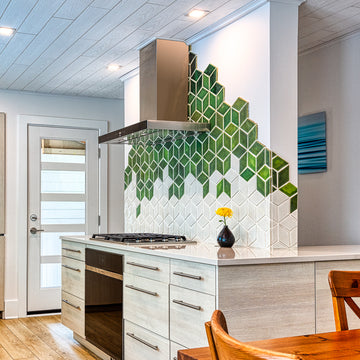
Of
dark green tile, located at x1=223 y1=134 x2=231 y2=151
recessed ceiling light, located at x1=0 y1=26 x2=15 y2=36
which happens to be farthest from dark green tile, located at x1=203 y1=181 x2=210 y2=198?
recessed ceiling light, located at x1=0 y1=26 x2=15 y2=36

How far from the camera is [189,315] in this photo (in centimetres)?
268

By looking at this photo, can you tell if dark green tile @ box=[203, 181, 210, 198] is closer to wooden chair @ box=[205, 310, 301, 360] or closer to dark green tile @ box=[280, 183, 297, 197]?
dark green tile @ box=[280, 183, 297, 197]

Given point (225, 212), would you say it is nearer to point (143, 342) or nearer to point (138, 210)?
point (143, 342)

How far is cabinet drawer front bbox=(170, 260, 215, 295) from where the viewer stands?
2.51 m

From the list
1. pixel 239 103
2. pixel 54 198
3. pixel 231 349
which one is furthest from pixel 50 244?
pixel 231 349

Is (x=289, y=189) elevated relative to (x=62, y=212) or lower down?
elevated

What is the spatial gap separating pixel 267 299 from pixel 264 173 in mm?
834

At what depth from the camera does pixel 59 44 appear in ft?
13.1

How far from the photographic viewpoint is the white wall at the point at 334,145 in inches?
143

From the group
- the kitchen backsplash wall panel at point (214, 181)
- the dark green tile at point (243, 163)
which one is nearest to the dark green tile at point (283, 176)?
the kitchen backsplash wall panel at point (214, 181)

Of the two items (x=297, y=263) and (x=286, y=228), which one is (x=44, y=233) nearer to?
(x=286, y=228)

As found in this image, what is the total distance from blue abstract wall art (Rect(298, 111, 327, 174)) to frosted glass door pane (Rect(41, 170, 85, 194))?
2.64 meters

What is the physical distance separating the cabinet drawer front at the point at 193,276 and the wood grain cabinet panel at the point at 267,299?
0.07 metres

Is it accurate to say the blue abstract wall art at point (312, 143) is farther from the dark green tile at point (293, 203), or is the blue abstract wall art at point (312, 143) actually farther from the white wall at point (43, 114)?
the white wall at point (43, 114)
